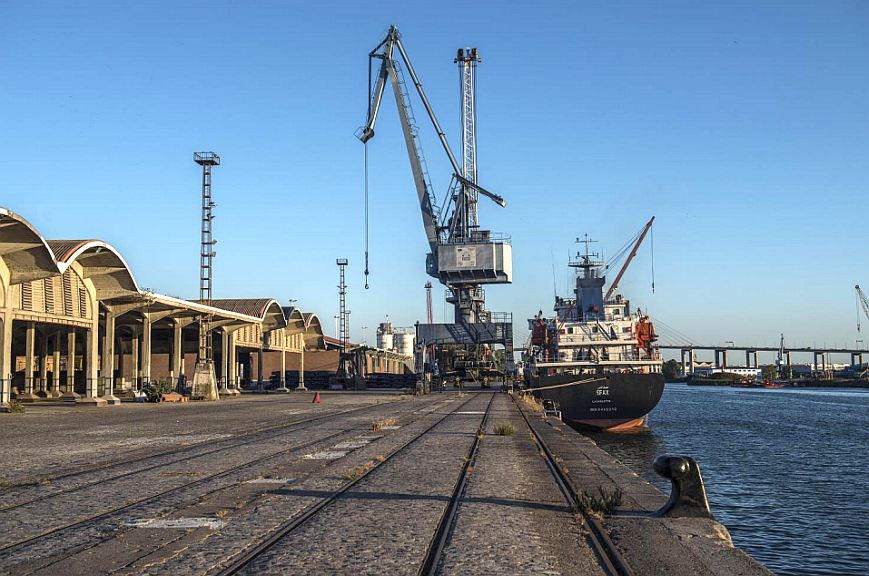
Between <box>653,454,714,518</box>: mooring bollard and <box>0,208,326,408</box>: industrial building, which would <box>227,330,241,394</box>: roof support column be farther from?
<box>653,454,714,518</box>: mooring bollard

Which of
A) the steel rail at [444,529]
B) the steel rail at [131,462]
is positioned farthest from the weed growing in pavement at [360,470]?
the steel rail at [131,462]

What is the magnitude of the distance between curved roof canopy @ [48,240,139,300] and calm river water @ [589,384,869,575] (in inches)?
1149

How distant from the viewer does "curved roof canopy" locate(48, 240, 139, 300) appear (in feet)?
133

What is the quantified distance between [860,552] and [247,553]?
1208 centimetres

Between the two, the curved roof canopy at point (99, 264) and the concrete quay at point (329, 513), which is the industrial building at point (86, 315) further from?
the concrete quay at point (329, 513)

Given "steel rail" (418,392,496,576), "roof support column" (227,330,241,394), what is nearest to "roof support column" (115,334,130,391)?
"roof support column" (227,330,241,394)

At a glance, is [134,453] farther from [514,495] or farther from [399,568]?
[399,568]

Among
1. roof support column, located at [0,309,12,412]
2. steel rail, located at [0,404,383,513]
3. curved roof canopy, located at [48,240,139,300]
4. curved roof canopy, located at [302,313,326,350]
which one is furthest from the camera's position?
curved roof canopy, located at [302,313,326,350]

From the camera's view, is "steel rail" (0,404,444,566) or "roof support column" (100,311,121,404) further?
"roof support column" (100,311,121,404)

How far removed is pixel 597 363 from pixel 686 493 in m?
39.7

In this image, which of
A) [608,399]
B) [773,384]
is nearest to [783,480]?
[608,399]

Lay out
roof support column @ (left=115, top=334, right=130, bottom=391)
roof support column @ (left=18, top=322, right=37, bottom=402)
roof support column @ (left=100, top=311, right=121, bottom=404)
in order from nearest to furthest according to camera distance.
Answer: roof support column @ (left=100, top=311, right=121, bottom=404) < roof support column @ (left=18, top=322, right=37, bottom=402) < roof support column @ (left=115, top=334, right=130, bottom=391)

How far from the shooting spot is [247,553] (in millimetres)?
→ 7758

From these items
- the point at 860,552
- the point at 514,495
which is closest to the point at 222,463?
the point at 514,495
